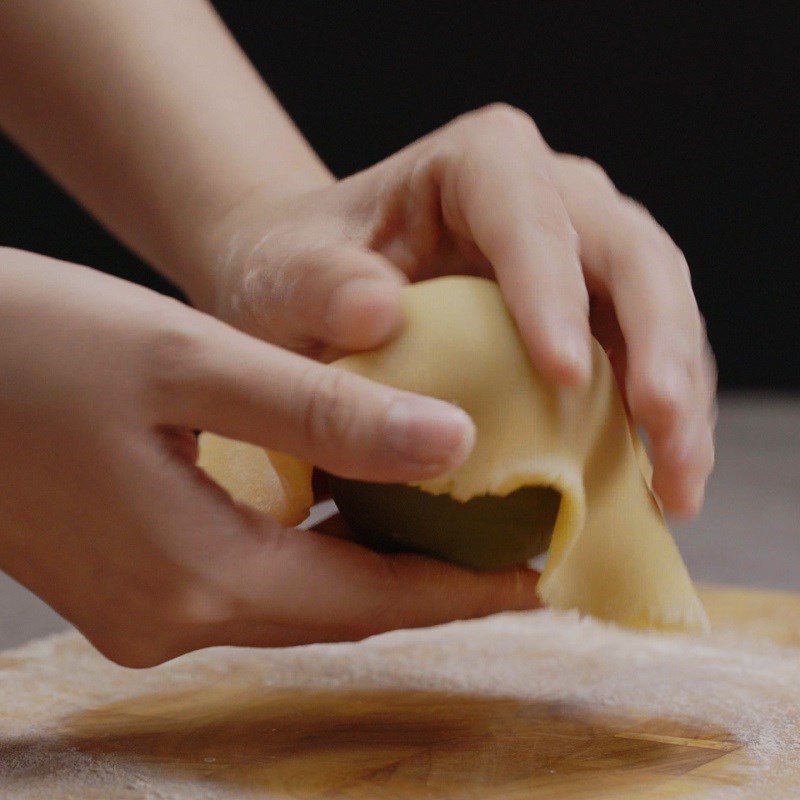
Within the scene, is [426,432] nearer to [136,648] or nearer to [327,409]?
[327,409]

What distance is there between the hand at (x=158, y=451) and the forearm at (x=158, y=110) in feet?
1.51

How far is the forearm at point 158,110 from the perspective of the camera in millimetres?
1202

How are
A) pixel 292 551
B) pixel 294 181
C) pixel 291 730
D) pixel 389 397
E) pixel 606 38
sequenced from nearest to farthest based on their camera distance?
pixel 389 397 < pixel 292 551 < pixel 291 730 < pixel 294 181 < pixel 606 38

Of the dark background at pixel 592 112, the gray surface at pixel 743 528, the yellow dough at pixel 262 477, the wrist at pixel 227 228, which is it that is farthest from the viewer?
the dark background at pixel 592 112

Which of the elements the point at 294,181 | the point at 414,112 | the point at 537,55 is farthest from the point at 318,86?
the point at 294,181

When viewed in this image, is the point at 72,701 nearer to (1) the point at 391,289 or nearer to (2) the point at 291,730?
(2) the point at 291,730

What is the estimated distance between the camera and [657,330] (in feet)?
2.75

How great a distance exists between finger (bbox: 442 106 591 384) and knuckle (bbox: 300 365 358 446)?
0.18 meters

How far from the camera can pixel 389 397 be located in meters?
0.67

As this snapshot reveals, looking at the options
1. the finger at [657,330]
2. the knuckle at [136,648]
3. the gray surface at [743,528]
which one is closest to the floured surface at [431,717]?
the knuckle at [136,648]

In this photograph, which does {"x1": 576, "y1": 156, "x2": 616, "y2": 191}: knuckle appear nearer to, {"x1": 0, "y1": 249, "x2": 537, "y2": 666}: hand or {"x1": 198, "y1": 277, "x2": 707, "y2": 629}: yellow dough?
{"x1": 198, "y1": 277, "x2": 707, "y2": 629}: yellow dough

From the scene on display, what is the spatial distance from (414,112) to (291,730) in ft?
12.4

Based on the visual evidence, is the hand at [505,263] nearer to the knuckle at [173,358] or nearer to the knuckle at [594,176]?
the knuckle at [594,176]

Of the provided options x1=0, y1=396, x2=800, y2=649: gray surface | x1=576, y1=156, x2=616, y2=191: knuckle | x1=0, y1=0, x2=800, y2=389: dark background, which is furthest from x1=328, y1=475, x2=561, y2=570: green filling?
x1=0, y1=0, x2=800, y2=389: dark background
